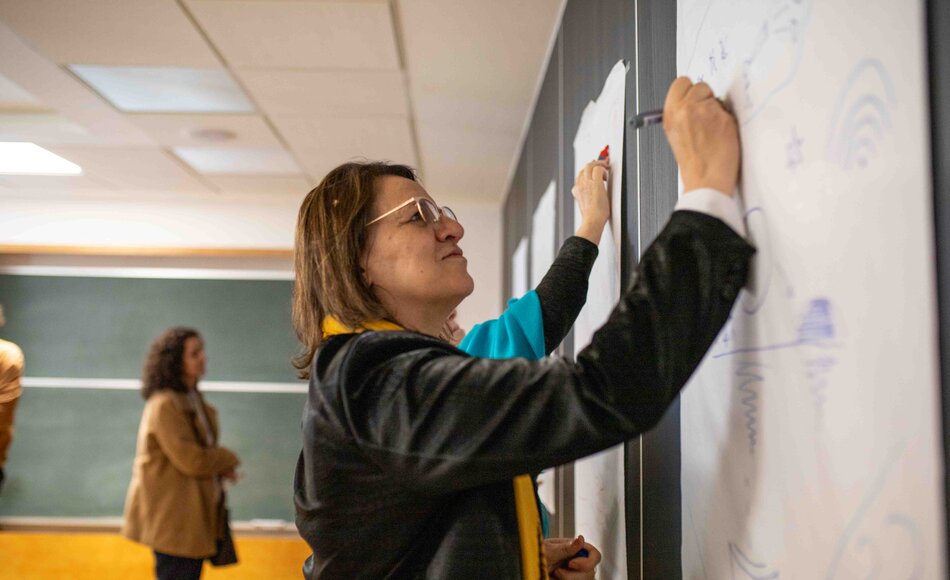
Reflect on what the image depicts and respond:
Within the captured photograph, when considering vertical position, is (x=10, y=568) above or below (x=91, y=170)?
below

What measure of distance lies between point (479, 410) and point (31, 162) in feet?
10.4

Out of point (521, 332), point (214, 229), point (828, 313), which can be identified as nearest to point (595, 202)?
point (521, 332)

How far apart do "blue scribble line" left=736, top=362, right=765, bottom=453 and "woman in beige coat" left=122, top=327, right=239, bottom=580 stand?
2725mm

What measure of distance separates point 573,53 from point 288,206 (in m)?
3.11

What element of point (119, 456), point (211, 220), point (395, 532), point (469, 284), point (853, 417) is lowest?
point (119, 456)

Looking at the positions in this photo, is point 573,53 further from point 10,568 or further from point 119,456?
point 10,568

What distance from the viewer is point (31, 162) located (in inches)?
124

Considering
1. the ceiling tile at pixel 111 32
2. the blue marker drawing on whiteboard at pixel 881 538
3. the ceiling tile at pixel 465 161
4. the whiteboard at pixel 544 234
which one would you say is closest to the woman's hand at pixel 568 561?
the blue marker drawing on whiteboard at pixel 881 538

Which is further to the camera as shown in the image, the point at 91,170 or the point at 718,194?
the point at 91,170

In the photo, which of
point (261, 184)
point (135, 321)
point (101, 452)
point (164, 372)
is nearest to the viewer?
point (164, 372)

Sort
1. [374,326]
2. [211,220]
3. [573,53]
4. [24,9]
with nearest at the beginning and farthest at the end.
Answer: [374,326] → [573,53] → [24,9] → [211,220]

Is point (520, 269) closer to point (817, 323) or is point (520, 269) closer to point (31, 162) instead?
point (31, 162)

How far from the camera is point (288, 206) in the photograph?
4621 millimetres

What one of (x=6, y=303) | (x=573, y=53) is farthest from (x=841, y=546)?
(x=6, y=303)
